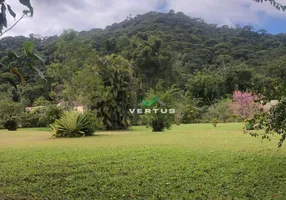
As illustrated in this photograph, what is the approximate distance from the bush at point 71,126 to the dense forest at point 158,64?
3791 millimetres

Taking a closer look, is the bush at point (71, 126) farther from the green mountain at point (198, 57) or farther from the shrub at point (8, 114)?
the green mountain at point (198, 57)

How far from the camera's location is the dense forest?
17.2m

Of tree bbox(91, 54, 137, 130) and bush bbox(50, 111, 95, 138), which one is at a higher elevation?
tree bbox(91, 54, 137, 130)

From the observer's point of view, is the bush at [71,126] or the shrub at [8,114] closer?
the bush at [71,126]

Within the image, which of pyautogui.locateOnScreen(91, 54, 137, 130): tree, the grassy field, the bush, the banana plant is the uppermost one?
pyautogui.locateOnScreen(91, 54, 137, 130): tree

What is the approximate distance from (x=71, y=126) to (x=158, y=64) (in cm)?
2038

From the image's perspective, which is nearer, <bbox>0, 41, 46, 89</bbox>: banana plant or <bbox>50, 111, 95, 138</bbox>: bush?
<bbox>0, 41, 46, 89</bbox>: banana plant

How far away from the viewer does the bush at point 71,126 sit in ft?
39.4

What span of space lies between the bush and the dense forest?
3791 millimetres

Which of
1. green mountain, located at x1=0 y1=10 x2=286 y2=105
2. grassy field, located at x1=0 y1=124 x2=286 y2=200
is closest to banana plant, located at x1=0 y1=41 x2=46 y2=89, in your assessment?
grassy field, located at x1=0 y1=124 x2=286 y2=200

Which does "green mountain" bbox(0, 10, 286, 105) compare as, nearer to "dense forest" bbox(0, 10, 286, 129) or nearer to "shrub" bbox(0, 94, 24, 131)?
"dense forest" bbox(0, 10, 286, 129)

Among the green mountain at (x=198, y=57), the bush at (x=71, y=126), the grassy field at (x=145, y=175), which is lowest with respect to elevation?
the grassy field at (x=145, y=175)

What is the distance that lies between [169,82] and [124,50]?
532 centimetres

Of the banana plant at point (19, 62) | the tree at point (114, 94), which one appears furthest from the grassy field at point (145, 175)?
the tree at point (114, 94)
